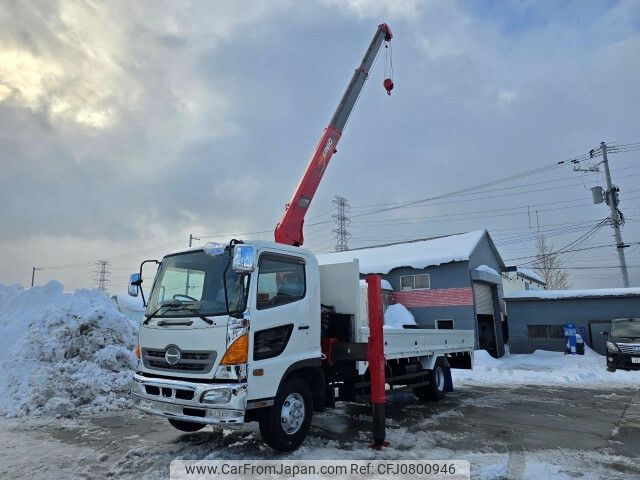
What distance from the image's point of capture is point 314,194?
430 inches

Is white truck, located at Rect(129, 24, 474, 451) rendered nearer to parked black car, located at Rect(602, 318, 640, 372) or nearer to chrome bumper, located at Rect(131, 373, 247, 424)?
chrome bumper, located at Rect(131, 373, 247, 424)

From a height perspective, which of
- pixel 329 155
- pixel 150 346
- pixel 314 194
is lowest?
pixel 150 346

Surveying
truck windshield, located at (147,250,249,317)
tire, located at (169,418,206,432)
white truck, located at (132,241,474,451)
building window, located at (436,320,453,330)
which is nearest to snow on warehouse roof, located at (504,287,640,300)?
building window, located at (436,320,453,330)

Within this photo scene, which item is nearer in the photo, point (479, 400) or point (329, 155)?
point (479, 400)

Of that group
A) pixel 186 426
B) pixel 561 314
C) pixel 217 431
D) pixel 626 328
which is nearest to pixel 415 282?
pixel 561 314

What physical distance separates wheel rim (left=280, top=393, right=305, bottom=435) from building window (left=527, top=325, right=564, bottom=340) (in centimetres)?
2060

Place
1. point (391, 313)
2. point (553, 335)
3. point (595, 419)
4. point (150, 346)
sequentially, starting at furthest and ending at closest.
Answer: point (391, 313) → point (553, 335) → point (595, 419) → point (150, 346)

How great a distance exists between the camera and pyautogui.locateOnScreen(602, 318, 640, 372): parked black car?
14.4 m

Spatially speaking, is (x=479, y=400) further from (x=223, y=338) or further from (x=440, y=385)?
(x=223, y=338)

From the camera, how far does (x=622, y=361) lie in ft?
48.2

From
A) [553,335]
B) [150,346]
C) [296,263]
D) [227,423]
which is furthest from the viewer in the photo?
[553,335]

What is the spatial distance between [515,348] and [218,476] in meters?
22.1

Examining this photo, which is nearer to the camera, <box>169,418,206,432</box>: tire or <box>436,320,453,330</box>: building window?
<box>169,418,206,432</box>: tire

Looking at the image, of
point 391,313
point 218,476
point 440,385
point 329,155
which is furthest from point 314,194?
point 391,313
